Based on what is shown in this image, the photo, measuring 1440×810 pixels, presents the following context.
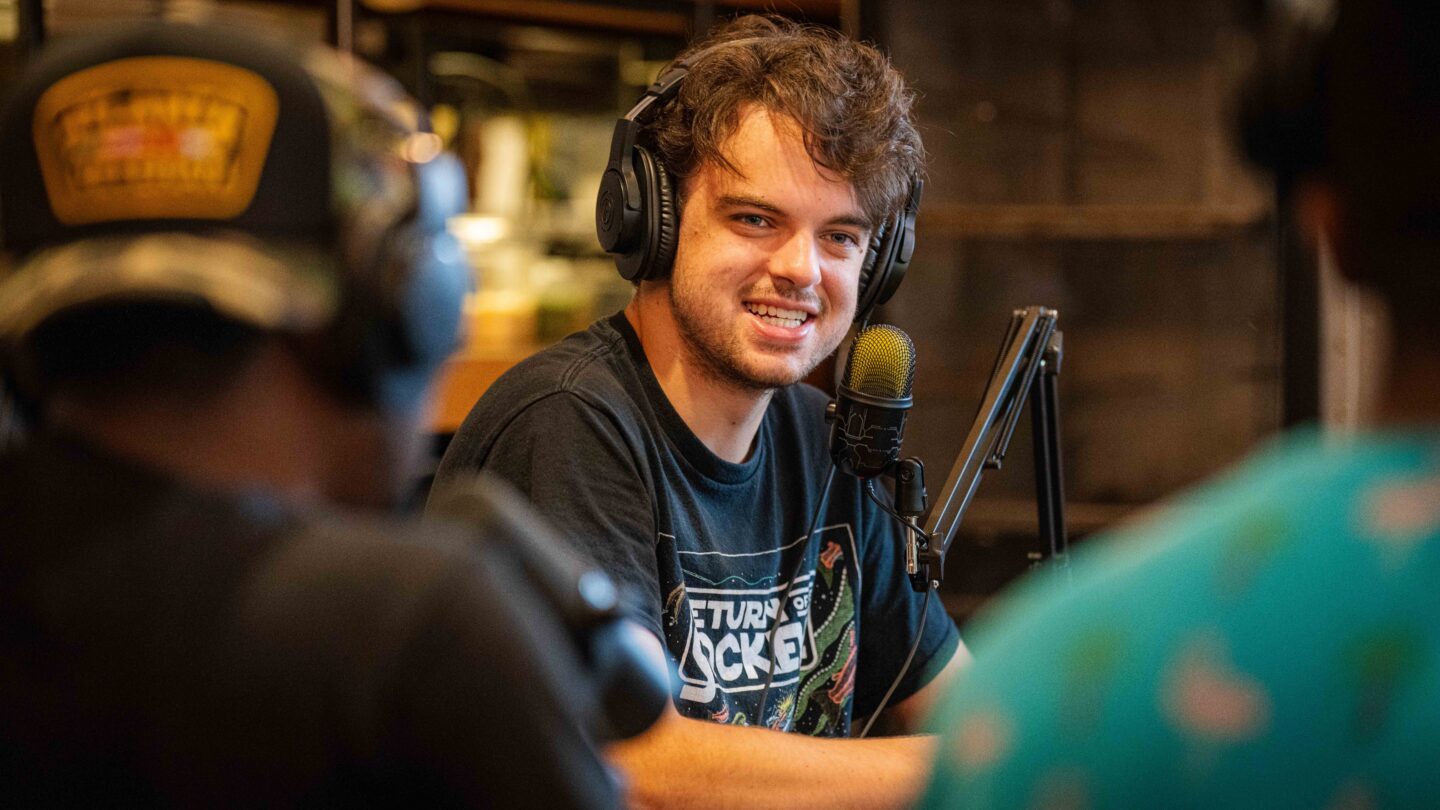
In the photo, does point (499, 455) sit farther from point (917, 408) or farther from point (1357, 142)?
point (917, 408)

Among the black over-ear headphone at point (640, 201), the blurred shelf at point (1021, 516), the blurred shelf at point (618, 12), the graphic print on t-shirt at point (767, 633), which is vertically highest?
the blurred shelf at point (618, 12)

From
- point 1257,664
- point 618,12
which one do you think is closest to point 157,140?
point 1257,664

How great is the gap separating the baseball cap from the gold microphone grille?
90 cm

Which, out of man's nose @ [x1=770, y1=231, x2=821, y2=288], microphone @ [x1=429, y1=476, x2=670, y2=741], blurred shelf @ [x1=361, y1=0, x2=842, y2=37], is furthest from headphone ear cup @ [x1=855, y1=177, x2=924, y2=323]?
blurred shelf @ [x1=361, y1=0, x2=842, y2=37]

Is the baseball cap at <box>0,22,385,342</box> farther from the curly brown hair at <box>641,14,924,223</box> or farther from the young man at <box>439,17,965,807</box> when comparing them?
the curly brown hair at <box>641,14,924,223</box>

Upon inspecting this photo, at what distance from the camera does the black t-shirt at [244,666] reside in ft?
1.99

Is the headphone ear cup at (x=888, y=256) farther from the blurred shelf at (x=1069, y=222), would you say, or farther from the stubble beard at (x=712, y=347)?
the blurred shelf at (x=1069, y=222)

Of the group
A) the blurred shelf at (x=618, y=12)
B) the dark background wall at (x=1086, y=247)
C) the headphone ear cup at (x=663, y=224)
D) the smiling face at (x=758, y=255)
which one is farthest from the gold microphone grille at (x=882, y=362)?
the blurred shelf at (x=618, y=12)

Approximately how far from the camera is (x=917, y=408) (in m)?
3.22

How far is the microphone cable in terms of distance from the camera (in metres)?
1.59

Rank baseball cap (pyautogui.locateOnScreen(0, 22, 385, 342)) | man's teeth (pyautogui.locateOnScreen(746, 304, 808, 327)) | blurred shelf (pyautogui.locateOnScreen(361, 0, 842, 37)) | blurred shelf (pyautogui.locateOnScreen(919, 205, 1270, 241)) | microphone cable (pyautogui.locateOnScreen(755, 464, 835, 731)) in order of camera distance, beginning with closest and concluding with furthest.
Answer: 1. baseball cap (pyautogui.locateOnScreen(0, 22, 385, 342))
2. microphone cable (pyautogui.locateOnScreen(755, 464, 835, 731))
3. man's teeth (pyautogui.locateOnScreen(746, 304, 808, 327))
4. blurred shelf (pyautogui.locateOnScreen(919, 205, 1270, 241))
5. blurred shelf (pyautogui.locateOnScreen(361, 0, 842, 37))

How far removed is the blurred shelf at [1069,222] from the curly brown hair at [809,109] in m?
1.41

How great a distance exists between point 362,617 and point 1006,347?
1078mm

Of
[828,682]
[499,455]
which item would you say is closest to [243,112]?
[499,455]
